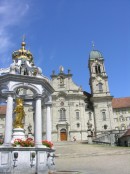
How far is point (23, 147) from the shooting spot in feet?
41.2

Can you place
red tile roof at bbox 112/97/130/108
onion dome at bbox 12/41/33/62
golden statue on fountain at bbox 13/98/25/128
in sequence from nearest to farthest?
1. golden statue on fountain at bbox 13/98/25/128
2. onion dome at bbox 12/41/33/62
3. red tile roof at bbox 112/97/130/108

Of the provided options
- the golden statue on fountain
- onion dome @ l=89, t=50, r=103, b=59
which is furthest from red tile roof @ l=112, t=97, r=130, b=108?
the golden statue on fountain

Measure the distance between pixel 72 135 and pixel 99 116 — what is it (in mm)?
8752

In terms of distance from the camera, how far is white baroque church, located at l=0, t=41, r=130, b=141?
173ft

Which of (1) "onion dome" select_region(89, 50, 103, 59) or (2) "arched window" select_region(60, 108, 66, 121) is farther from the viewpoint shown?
(1) "onion dome" select_region(89, 50, 103, 59)

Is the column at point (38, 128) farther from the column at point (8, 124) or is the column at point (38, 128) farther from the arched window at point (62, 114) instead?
the arched window at point (62, 114)

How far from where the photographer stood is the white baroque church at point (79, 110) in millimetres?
52781

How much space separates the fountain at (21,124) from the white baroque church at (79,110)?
1427 inches

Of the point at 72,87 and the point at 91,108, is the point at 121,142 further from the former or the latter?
the point at 72,87

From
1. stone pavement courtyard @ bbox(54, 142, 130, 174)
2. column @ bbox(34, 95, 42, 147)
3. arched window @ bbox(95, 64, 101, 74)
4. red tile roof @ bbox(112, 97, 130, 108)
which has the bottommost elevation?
stone pavement courtyard @ bbox(54, 142, 130, 174)

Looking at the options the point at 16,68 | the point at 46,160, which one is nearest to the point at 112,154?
the point at 46,160

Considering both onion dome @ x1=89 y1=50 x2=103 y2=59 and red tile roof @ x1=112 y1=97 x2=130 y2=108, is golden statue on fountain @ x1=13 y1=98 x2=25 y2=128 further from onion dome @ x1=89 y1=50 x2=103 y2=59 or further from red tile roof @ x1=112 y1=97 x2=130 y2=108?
onion dome @ x1=89 y1=50 x2=103 y2=59

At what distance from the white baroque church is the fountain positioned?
1427 inches

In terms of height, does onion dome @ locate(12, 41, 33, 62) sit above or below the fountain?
above
